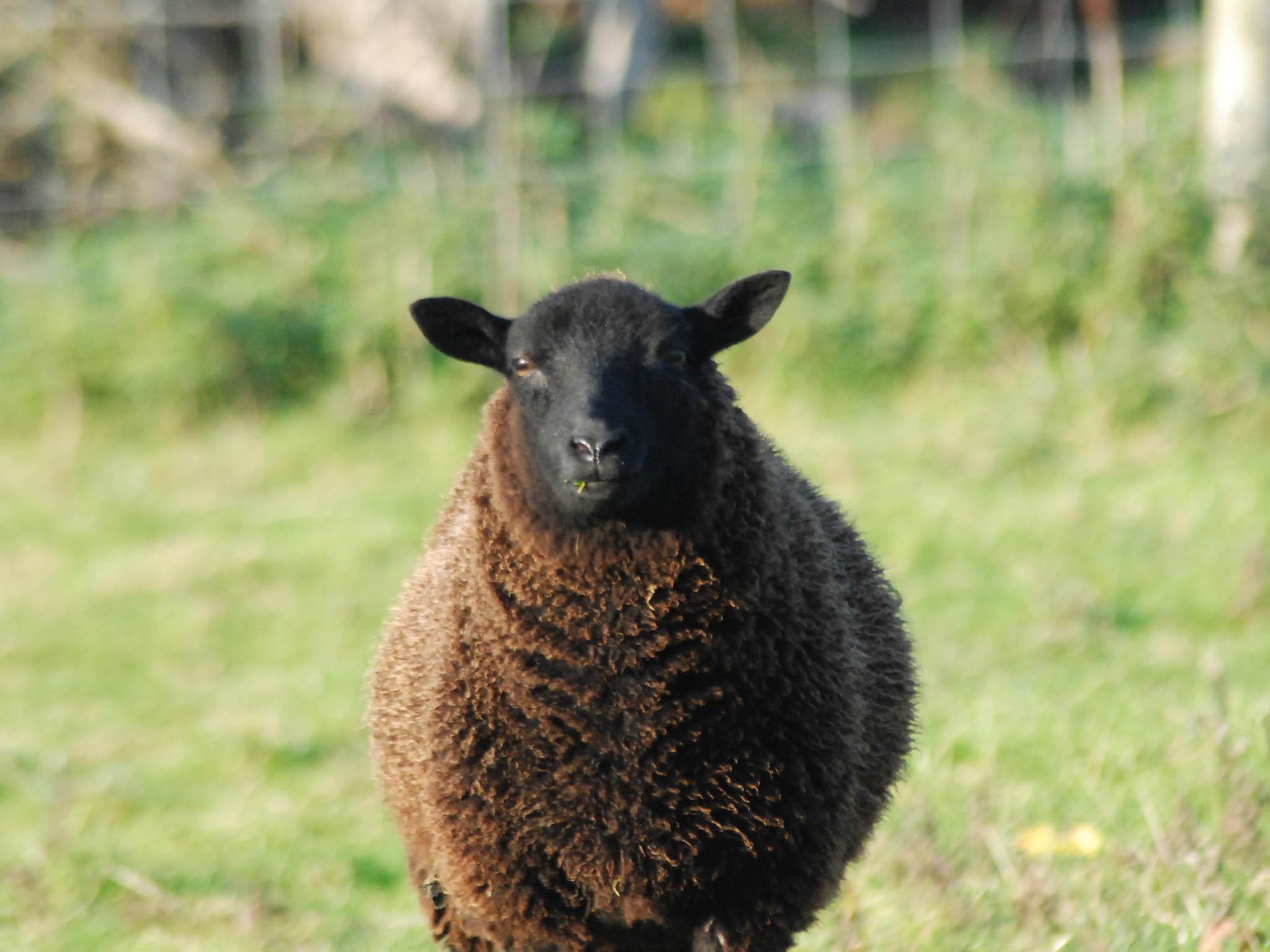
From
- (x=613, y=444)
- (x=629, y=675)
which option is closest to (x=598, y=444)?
(x=613, y=444)

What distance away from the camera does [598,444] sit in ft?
11.1

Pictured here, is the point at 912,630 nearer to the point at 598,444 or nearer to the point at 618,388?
the point at 618,388

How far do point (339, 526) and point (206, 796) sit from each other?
9.52 ft

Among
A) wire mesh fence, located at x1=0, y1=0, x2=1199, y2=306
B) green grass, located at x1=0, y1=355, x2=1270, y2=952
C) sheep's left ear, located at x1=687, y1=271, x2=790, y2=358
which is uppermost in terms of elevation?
wire mesh fence, located at x1=0, y1=0, x2=1199, y2=306

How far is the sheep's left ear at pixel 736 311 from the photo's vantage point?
12.5 feet

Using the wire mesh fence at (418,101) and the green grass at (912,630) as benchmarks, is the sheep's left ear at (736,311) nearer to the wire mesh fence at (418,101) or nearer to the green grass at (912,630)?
the green grass at (912,630)

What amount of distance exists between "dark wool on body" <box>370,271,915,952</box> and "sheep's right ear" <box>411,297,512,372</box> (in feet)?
0.04

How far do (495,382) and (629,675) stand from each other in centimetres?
665

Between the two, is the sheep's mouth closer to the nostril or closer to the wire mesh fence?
the nostril

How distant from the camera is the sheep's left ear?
3805 mm

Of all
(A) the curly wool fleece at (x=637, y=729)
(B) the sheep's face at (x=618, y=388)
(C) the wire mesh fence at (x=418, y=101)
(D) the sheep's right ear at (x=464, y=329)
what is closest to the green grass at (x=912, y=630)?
(A) the curly wool fleece at (x=637, y=729)

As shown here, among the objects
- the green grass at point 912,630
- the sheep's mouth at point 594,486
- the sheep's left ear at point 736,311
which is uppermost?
the sheep's left ear at point 736,311

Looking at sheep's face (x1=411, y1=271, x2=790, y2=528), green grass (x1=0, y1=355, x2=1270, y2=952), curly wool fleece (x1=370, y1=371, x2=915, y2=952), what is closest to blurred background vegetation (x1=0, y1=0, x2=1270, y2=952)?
green grass (x1=0, y1=355, x2=1270, y2=952)

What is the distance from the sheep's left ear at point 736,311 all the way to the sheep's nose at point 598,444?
0.45 metres
